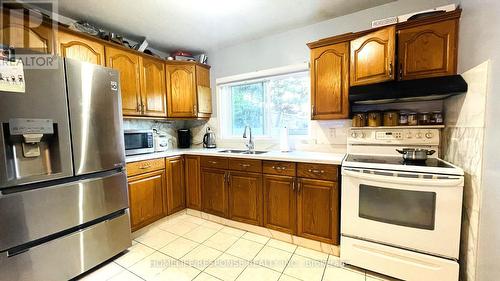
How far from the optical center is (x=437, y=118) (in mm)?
1814

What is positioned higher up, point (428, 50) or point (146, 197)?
point (428, 50)

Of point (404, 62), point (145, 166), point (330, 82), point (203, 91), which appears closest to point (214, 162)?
point (145, 166)

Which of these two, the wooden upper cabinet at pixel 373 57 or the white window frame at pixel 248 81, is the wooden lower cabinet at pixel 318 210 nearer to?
the white window frame at pixel 248 81

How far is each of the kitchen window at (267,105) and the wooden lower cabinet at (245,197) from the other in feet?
2.50

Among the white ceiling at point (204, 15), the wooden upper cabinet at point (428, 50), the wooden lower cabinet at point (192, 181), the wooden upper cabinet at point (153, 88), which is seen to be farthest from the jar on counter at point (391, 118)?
the wooden upper cabinet at point (153, 88)

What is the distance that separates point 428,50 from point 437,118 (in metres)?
0.59

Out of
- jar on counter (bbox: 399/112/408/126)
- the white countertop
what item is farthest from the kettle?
jar on counter (bbox: 399/112/408/126)

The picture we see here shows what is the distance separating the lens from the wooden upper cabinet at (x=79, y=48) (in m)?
1.88

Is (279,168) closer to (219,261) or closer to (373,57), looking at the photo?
(219,261)

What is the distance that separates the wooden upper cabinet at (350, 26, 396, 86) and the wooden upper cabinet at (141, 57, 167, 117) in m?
2.32

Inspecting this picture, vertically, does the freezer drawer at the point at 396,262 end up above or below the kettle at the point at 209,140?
below

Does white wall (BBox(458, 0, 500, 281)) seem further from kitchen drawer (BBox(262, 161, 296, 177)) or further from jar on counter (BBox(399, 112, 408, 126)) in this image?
kitchen drawer (BBox(262, 161, 296, 177))

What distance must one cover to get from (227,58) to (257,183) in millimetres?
1895

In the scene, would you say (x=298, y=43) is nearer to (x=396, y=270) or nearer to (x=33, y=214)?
(x=396, y=270)
